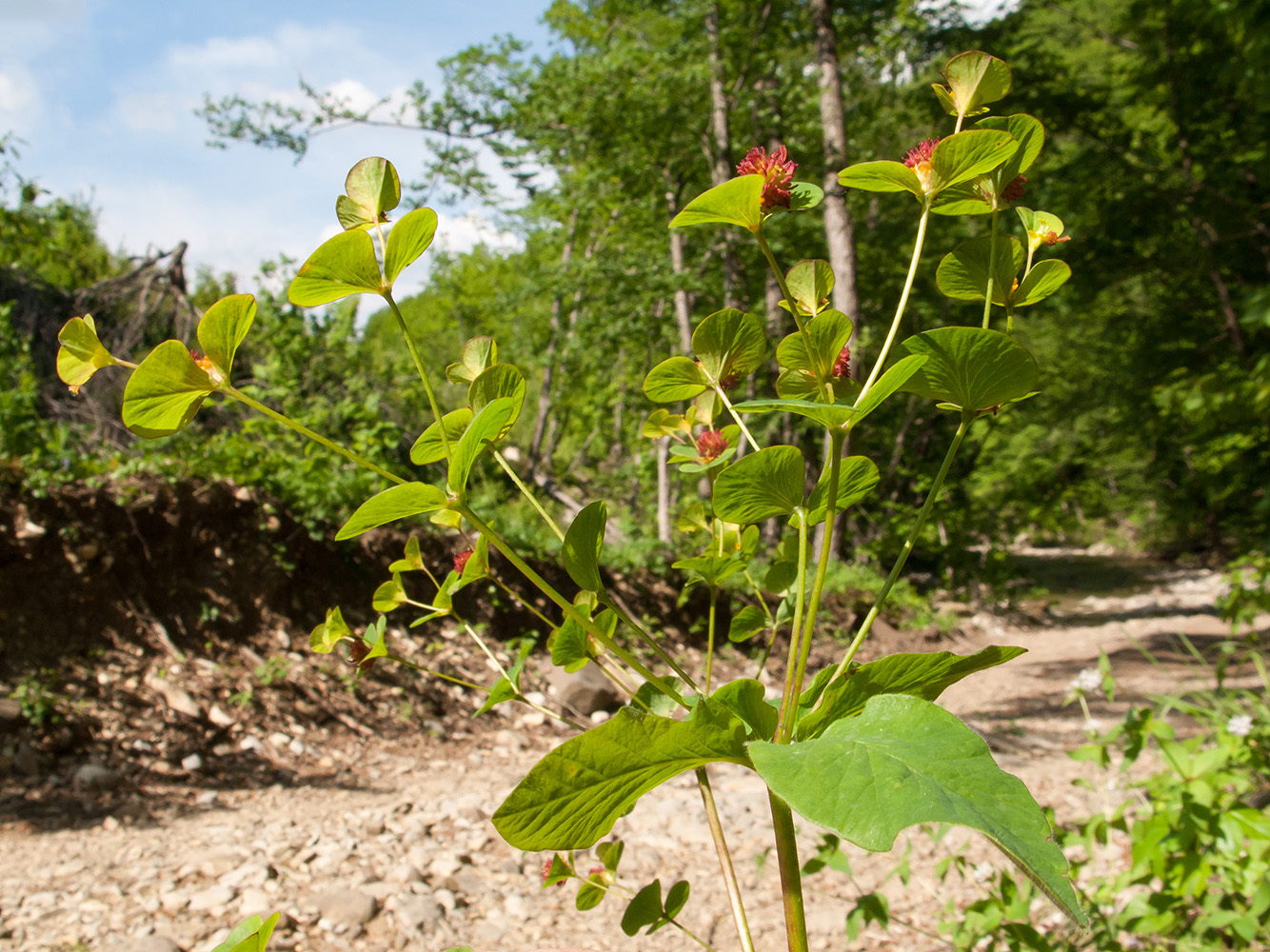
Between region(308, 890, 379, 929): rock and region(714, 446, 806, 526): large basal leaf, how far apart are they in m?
2.04

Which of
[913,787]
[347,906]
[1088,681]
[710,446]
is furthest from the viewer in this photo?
[347,906]

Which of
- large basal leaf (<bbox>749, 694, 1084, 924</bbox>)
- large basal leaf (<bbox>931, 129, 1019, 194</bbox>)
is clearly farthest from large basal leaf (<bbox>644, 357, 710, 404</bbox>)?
large basal leaf (<bbox>749, 694, 1084, 924</bbox>)

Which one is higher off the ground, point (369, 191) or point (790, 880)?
point (369, 191)

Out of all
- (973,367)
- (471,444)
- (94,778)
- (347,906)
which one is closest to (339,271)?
(471,444)

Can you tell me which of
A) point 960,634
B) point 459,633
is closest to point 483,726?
point 459,633

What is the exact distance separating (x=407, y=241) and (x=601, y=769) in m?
0.31

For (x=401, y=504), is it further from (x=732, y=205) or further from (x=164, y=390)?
(x=732, y=205)

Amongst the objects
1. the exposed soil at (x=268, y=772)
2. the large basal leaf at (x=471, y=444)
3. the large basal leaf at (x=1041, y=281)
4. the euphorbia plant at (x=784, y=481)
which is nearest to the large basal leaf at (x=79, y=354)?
the euphorbia plant at (x=784, y=481)

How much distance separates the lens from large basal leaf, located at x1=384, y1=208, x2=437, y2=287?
44cm

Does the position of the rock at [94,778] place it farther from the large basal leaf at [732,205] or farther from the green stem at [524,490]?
the large basal leaf at [732,205]

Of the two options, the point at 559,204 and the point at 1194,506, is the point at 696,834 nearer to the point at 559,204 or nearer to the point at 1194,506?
the point at 559,204

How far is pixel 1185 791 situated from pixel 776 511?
124 centimetres

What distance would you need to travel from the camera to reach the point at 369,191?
0.48 metres

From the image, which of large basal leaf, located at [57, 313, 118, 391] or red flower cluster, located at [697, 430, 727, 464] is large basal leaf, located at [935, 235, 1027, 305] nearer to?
red flower cluster, located at [697, 430, 727, 464]
